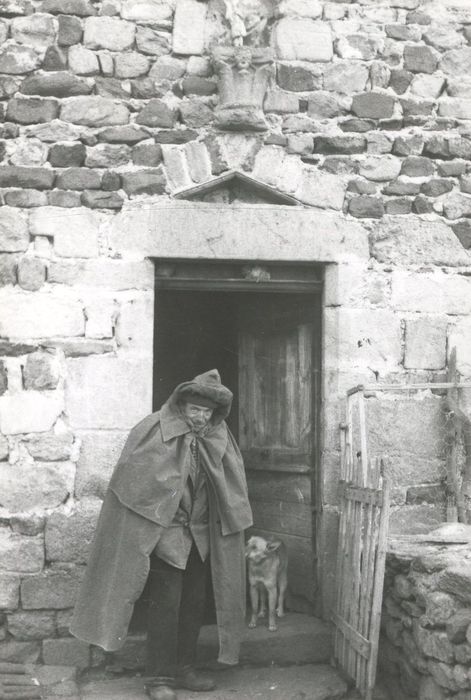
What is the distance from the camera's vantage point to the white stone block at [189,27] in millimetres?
4957

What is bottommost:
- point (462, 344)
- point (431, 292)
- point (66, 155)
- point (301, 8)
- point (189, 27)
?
point (462, 344)

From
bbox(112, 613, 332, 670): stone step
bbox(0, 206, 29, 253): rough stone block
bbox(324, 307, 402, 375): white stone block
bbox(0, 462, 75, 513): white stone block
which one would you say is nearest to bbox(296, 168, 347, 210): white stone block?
bbox(324, 307, 402, 375): white stone block

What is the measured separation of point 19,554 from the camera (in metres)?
4.64

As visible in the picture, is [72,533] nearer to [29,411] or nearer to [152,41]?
[29,411]

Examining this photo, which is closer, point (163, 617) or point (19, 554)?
point (163, 617)

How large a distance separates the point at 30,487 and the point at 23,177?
1.76m

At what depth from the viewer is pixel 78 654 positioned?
4652 millimetres

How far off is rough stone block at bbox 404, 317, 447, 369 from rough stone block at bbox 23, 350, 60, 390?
2.08 m

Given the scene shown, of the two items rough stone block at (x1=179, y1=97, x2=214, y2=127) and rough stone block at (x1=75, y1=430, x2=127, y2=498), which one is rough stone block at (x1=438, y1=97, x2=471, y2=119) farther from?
rough stone block at (x1=75, y1=430, x2=127, y2=498)

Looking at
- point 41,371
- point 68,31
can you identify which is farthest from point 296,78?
point 41,371

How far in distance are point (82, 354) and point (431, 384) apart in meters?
2.03

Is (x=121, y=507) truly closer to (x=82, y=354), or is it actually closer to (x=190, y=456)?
(x=190, y=456)

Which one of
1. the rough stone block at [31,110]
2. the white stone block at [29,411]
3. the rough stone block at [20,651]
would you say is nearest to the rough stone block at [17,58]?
the rough stone block at [31,110]

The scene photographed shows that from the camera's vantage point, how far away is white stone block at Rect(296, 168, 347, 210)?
197 inches
